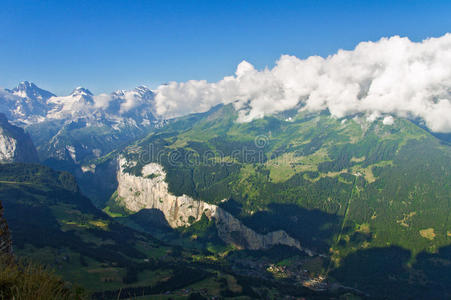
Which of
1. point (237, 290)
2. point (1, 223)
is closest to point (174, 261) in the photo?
point (237, 290)

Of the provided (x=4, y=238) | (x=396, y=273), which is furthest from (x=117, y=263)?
(x=396, y=273)

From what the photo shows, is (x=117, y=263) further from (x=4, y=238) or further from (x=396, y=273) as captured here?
(x=396, y=273)

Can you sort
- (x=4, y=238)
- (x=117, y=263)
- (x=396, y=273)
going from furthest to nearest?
(x=396, y=273), (x=117, y=263), (x=4, y=238)

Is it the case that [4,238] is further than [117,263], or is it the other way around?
[117,263]

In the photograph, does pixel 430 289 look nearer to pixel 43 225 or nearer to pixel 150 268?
pixel 150 268

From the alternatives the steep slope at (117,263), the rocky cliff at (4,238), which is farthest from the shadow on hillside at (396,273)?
the rocky cliff at (4,238)

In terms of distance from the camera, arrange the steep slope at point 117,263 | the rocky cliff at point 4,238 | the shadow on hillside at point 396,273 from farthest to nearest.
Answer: the shadow on hillside at point 396,273 < the steep slope at point 117,263 < the rocky cliff at point 4,238

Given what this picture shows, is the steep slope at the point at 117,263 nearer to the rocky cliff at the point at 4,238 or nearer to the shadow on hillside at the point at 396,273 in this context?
the shadow on hillside at the point at 396,273

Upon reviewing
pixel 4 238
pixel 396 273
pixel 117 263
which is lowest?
pixel 396 273
